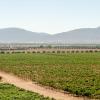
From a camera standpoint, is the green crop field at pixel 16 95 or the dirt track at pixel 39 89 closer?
the green crop field at pixel 16 95

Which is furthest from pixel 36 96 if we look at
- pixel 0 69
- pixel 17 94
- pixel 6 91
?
pixel 0 69

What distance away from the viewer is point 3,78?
1930 inches

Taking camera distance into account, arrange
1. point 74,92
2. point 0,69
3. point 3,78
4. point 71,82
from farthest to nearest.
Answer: point 0,69
point 3,78
point 71,82
point 74,92

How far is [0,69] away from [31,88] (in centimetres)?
2436

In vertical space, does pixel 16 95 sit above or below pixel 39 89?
above

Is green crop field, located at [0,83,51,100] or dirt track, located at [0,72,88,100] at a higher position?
green crop field, located at [0,83,51,100]

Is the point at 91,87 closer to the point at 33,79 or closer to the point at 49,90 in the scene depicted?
the point at 49,90

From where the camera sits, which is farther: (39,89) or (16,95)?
(39,89)

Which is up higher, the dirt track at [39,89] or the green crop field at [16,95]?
the green crop field at [16,95]

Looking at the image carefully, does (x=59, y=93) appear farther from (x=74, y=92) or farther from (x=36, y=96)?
(x=36, y=96)

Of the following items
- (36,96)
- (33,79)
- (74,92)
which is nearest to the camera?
(36,96)

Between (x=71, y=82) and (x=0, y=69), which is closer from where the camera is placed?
(x=71, y=82)

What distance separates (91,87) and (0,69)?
28863 mm

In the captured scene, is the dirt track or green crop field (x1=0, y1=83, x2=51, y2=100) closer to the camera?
green crop field (x1=0, y1=83, x2=51, y2=100)
